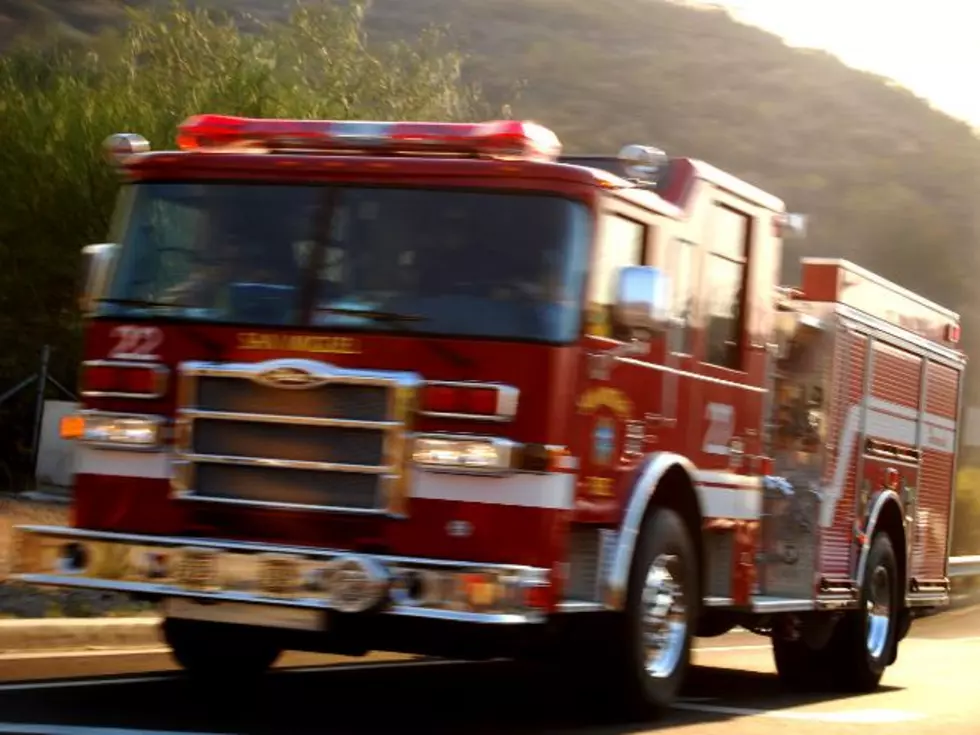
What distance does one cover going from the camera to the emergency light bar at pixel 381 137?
29.8ft

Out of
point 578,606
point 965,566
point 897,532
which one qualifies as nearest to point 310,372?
point 578,606

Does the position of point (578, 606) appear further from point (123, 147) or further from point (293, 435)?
point (123, 147)

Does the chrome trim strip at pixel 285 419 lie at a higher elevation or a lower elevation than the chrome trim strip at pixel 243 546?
higher

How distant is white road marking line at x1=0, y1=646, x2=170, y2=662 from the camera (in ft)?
38.0

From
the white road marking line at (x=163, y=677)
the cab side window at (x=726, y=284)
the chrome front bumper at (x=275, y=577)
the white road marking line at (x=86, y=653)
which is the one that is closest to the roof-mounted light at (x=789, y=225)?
the cab side window at (x=726, y=284)

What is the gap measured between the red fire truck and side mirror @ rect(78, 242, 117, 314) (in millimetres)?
18

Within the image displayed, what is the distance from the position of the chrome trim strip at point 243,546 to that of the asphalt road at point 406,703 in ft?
2.50

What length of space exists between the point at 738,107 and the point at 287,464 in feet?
309

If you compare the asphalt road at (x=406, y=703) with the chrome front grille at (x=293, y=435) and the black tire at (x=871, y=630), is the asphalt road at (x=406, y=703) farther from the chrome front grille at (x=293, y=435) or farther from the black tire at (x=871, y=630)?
the chrome front grille at (x=293, y=435)

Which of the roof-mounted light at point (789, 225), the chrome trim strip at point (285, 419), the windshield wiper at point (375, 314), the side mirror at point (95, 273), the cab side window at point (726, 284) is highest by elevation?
the roof-mounted light at point (789, 225)

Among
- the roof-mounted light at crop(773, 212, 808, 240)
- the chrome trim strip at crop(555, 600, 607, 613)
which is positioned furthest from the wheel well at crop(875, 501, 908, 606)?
the chrome trim strip at crop(555, 600, 607, 613)

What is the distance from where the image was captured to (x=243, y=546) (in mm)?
8758

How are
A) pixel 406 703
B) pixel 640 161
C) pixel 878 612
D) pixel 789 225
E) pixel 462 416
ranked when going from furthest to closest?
1. pixel 878 612
2. pixel 789 225
3. pixel 406 703
4. pixel 640 161
5. pixel 462 416

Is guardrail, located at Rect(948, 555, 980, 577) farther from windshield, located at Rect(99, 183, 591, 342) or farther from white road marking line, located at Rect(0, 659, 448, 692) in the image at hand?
windshield, located at Rect(99, 183, 591, 342)
